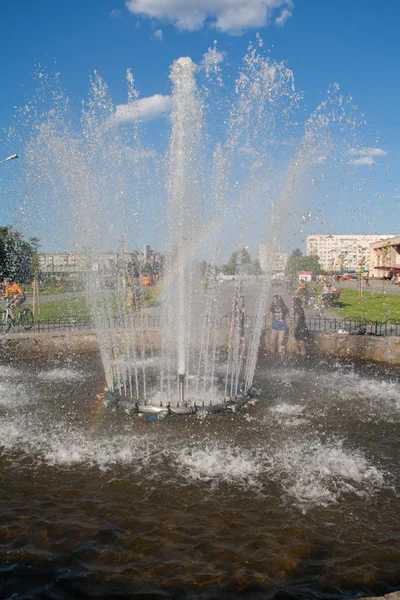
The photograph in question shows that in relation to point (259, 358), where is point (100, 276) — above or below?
above

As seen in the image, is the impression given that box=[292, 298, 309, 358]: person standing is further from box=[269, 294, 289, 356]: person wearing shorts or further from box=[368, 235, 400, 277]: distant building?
box=[368, 235, 400, 277]: distant building

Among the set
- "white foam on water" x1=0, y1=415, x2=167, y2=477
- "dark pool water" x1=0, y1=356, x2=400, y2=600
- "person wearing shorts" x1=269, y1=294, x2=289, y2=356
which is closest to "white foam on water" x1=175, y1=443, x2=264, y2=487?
"dark pool water" x1=0, y1=356, x2=400, y2=600

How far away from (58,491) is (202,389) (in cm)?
481

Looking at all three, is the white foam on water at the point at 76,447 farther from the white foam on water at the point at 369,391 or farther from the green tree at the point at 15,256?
the green tree at the point at 15,256

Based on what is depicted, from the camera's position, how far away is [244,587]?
418 cm

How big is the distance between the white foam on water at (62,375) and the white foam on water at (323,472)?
6.52m

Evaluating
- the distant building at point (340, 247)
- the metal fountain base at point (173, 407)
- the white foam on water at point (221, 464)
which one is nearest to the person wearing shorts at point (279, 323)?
the metal fountain base at point (173, 407)

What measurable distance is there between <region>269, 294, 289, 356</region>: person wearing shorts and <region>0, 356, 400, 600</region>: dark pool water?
490cm

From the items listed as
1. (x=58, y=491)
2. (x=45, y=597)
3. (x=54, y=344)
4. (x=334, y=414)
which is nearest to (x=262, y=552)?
(x=45, y=597)

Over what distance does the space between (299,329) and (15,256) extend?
1484 inches

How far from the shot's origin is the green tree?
121ft

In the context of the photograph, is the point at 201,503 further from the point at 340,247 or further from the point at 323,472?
the point at 340,247

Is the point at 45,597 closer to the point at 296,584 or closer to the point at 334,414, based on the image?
the point at 296,584

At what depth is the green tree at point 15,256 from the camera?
1457 inches
